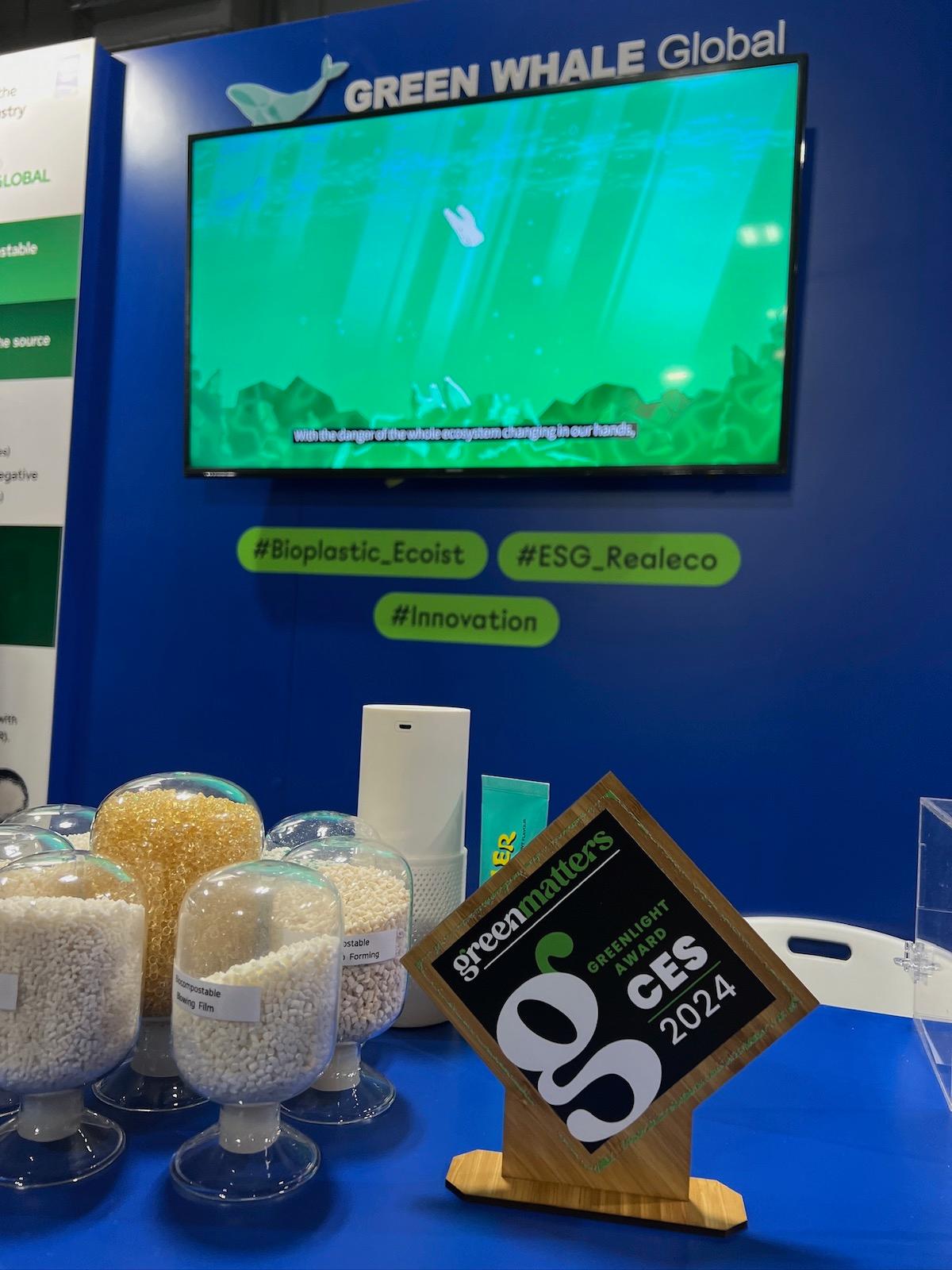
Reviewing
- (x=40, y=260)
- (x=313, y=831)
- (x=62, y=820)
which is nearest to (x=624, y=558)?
(x=313, y=831)

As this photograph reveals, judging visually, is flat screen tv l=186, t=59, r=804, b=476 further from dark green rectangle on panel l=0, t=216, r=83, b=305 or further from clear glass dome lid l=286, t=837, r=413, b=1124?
clear glass dome lid l=286, t=837, r=413, b=1124

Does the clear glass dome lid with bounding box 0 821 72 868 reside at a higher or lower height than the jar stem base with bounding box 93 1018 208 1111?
higher

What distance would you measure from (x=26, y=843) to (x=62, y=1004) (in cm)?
27

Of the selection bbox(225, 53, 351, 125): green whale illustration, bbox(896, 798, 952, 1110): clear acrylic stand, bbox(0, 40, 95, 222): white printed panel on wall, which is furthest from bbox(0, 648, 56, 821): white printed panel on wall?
bbox(896, 798, 952, 1110): clear acrylic stand

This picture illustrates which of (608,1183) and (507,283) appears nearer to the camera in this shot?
(608,1183)

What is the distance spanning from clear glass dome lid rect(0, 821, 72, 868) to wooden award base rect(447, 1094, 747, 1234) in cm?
51

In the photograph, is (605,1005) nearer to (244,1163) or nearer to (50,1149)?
(244,1163)

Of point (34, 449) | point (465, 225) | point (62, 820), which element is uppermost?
point (465, 225)

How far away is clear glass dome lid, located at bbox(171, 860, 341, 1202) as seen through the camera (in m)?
0.86

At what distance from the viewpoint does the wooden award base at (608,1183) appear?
0.90 m

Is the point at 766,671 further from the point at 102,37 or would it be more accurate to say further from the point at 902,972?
the point at 102,37

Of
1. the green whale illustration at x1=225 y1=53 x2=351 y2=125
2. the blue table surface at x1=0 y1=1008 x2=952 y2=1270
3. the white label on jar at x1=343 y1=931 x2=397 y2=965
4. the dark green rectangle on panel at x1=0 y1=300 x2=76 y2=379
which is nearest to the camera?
the blue table surface at x1=0 y1=1008 x2=952 y2=1270

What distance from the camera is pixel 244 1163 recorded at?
912mm

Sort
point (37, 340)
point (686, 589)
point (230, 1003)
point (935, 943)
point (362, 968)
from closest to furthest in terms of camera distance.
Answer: point (230, 1003) < point (362, 968) < point (935, 943) < point (686, 589) < point (37, 340)
